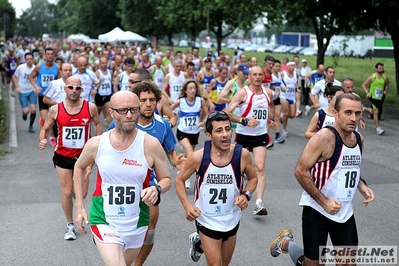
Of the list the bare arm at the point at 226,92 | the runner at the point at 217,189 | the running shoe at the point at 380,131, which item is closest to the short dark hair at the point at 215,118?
the runner at the point at 217,189

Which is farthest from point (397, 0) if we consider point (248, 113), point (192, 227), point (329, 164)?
point (329, 164)

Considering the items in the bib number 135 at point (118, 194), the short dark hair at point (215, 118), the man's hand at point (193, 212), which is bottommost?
the man's hand at point (193, 212)

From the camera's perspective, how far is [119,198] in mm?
4977

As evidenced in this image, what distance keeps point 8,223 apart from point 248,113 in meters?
3.49

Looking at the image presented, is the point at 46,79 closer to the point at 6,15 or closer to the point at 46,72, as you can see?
the point at 46,72

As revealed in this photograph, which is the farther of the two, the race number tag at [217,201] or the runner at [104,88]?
the runner at [104,88]

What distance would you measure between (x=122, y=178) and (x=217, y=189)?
2.88ft

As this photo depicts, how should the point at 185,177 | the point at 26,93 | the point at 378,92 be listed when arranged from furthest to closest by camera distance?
the point at 378,92
the point at 26,93
the point at 185,177

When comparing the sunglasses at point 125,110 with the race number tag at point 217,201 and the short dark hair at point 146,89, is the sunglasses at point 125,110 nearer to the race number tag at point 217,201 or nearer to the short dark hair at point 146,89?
the race number tag at point 217,201

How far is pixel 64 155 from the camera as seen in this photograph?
308 inches

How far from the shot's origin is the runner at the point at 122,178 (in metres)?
4.93

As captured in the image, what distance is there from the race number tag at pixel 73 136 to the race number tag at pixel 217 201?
2727 millimetres

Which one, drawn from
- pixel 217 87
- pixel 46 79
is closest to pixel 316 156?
pixel 217 87

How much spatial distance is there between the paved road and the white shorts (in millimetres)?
1743
